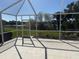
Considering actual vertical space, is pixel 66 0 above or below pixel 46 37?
above

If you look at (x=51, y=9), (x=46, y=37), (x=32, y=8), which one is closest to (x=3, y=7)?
(x=32, y=8)

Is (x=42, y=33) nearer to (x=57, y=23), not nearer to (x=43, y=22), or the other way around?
(x=43, y=22)

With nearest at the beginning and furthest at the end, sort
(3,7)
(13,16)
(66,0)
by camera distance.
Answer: (3,7) < (66,0) < (13,16)

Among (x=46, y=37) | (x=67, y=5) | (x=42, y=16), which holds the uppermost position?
(x=67, y=5)

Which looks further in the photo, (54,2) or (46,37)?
(46,37)

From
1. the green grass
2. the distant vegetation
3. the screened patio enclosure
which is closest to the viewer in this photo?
the screened patio enclosure

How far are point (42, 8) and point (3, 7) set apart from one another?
3046 mm

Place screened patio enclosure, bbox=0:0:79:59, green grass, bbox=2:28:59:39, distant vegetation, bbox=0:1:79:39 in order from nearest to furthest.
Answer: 1. screened patio enclosure, bbox=0:0:79:59
2. distant vegetation, bbox=0:1:79:39
3. green grass, bbox=2:28:59:39

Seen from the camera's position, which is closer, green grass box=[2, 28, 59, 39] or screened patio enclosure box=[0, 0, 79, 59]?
screened patio enclosure box=[0, 0, 79, 59]

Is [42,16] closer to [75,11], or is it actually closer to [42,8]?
[42,8]

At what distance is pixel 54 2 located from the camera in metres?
9.56

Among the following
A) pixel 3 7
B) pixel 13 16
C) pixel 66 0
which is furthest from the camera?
pixel 13 16

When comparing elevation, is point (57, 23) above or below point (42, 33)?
above

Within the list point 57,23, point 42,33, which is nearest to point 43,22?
point 42,33
